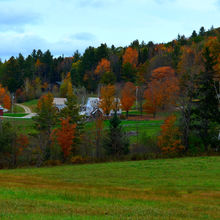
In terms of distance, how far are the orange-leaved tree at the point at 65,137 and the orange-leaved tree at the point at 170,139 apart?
1154cm

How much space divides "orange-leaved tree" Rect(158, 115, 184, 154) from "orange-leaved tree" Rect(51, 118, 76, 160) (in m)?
11.5

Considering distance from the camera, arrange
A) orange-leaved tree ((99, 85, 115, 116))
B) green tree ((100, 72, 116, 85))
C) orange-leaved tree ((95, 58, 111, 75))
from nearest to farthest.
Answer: orange-leaved tree ((99, 85, 115, 116)) → green tree ((100, 72, 116, 85)) → orange-leaved tree ((95, 58, 111, 75))

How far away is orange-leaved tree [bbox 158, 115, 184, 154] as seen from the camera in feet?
140

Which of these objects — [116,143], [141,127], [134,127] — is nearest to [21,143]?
[116,143]

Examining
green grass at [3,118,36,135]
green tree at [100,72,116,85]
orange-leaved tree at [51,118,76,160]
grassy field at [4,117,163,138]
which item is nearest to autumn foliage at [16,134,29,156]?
orange-leaved tree at [51,118,76,160]

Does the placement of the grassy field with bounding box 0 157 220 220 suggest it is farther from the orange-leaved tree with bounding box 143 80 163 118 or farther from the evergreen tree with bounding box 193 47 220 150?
the orange-leaved tree with bounding box 143 80 163 118

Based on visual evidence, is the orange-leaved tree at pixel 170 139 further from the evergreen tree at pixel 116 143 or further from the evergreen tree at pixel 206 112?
the evergreen tree at pixel 116 143

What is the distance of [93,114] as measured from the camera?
68.6m

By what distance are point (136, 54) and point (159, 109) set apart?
52045 mm

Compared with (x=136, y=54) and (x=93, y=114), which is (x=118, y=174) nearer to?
(x=93, y=114)

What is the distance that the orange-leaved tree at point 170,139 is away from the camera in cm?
4256

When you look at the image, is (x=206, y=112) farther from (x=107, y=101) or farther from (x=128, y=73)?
(x=128, y=73)

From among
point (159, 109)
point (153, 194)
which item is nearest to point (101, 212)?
point (153, 194)

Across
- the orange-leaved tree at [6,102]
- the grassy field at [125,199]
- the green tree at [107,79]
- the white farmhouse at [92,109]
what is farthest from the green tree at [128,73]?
the grassy field at [125,199]
